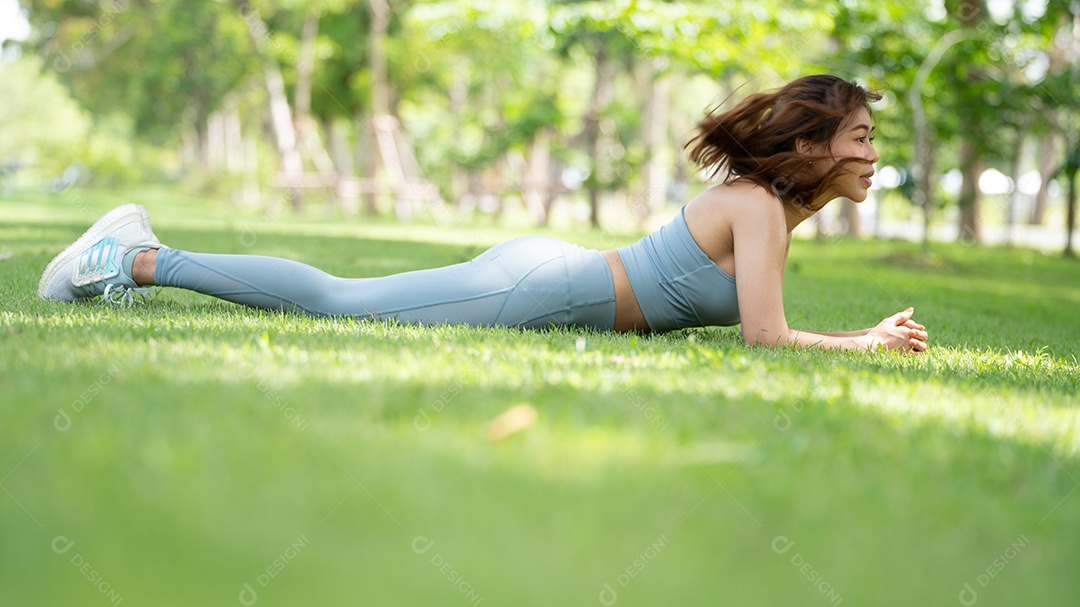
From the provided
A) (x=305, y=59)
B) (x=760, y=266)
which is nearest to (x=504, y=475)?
(x=760, y=266)

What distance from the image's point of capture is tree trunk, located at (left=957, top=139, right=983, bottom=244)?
19406 mm

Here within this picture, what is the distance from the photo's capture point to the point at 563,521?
1750mm

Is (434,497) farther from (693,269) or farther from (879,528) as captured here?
(693,269)

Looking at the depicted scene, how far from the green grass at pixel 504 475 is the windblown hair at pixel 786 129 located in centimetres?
86

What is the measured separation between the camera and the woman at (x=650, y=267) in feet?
13.1

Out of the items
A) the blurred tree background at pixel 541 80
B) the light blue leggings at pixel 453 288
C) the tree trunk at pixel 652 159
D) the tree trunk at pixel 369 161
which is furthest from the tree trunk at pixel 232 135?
the light blue leggings at pixel 453 288

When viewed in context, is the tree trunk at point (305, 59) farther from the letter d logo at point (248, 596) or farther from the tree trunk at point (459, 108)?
the letter d logo at point (248, 596)

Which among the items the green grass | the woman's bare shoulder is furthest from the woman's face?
the green grass

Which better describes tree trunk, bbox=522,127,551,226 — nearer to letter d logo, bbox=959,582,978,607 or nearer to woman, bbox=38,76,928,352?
woman, bbox=38,76,928,352

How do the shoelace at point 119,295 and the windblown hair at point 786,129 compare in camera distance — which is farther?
the shoelace at point 119,295

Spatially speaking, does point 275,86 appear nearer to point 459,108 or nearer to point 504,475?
point 459,108

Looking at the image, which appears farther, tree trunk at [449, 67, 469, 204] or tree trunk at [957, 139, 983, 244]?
tree trunk at [449, 67, 469, 204]

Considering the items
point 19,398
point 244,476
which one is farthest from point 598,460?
point 19,398

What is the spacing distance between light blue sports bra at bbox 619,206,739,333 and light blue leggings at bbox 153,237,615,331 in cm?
15
